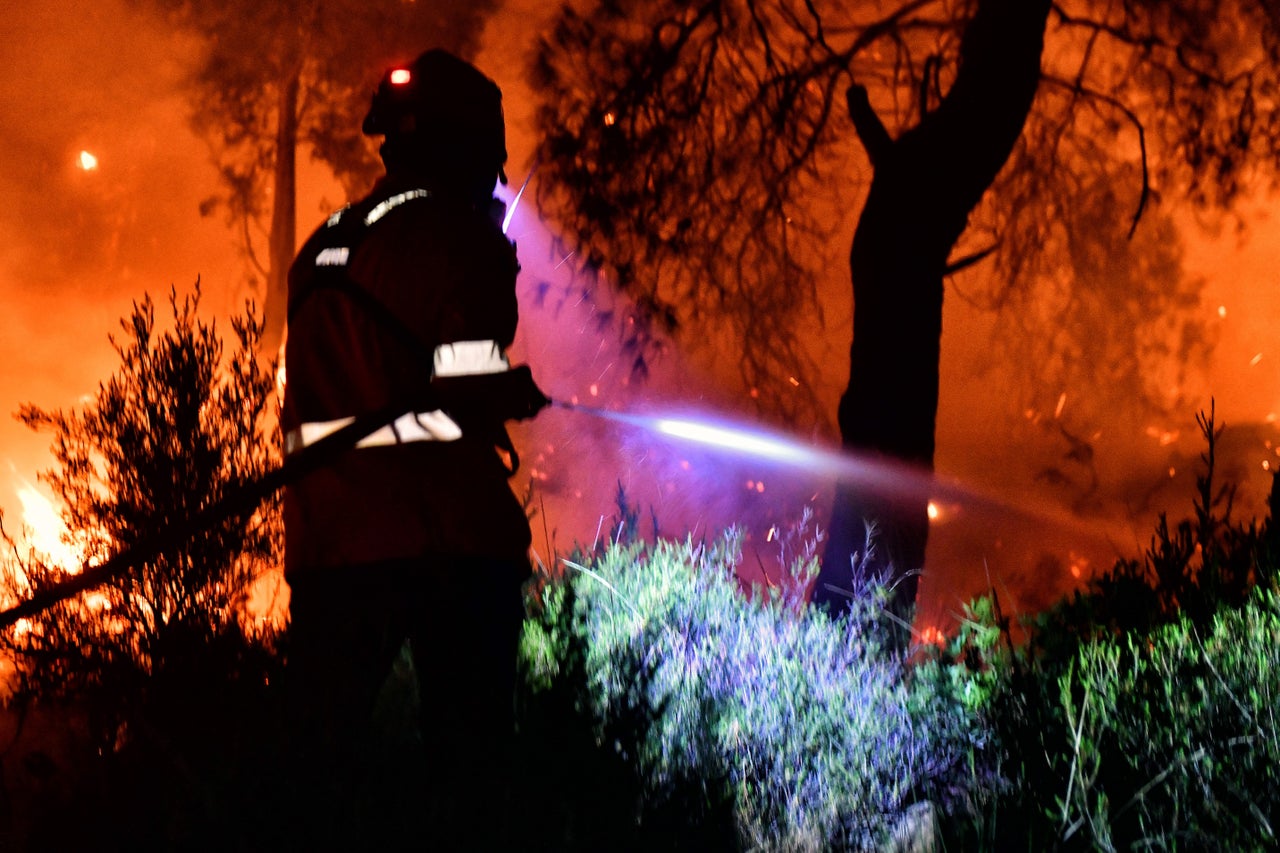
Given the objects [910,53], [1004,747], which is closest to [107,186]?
[910,53]

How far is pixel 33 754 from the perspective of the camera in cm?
319

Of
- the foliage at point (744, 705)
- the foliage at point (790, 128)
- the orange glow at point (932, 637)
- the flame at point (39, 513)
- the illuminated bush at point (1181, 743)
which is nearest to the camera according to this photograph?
the illuminated bush at point (1181, 743)

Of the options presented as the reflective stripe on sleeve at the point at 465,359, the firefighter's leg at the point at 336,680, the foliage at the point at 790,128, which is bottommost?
the firefighter's leg at the point at 336,680

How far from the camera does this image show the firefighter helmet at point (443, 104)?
7.65 ft

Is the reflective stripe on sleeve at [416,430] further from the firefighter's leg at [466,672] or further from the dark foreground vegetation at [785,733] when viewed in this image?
Result: the dark foreground vegetation at [785,733]

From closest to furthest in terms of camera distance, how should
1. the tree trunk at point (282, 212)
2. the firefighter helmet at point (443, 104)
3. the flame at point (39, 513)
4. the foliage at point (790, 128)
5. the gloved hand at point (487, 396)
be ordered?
the gloved hand at point (487, 396) → the firefighter helmet at point (443, 104) → the foliage at point (790, 128) → the flame at point (39, 513) → the tree trunk at point (282, 212)

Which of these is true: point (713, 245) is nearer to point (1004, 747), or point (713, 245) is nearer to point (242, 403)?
point (242, 403)

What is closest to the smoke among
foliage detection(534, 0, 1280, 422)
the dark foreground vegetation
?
foliage detection(534, 0, 1280, 422)

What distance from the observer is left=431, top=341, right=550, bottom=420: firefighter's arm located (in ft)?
6.92

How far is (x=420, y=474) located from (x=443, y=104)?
2.77ft

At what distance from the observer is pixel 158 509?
4.34 meters

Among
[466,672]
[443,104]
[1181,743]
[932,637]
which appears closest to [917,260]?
[932,637]

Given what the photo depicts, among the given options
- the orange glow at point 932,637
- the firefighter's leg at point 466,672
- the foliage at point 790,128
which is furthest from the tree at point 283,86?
the firefighter's leg at point 466,672

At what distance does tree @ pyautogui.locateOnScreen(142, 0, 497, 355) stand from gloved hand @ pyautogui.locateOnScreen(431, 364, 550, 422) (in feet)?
23.5
